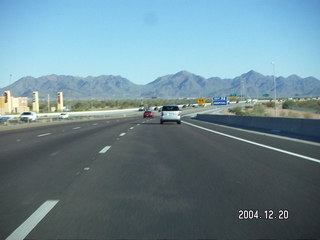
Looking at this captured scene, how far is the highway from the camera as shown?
605cm

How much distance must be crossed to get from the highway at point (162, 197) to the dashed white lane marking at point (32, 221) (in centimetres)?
1

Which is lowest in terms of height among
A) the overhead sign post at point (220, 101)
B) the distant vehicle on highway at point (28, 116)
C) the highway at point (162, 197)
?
the highway at point (162, 197)

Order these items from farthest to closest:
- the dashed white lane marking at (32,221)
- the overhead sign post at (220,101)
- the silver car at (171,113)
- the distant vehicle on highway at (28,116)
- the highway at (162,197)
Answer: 1. the overhead sign post at (220,101)
2. the distant vehicle on highway at (28,116)
3. the silver car at (171,113)
4. the highway at (162,197)
5. the dashed white lane marking at (32,221)

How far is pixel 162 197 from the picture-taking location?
8086 millimetres

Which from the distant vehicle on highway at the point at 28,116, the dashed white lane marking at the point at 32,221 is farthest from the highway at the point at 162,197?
the distant vehicle on highway at the point at 28,116

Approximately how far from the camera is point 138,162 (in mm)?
12922

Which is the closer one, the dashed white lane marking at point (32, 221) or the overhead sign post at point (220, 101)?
the dashed white lane marking at point (32, 221)

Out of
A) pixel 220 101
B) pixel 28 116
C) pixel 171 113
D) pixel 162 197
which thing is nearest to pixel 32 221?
pixel 162 197

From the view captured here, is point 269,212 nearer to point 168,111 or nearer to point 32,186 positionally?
point 32,186

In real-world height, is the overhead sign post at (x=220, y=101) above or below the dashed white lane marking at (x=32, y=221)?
above

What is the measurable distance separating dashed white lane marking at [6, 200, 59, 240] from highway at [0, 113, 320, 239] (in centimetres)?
1

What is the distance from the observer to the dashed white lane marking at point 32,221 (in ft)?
19.1

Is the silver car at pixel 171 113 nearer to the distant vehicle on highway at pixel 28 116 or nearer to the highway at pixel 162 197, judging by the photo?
the distant vehicle on highway at pixel 28 116

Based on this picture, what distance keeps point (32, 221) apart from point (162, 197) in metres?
2.54
